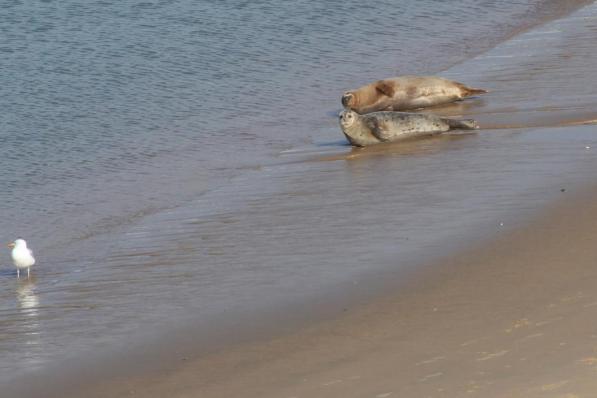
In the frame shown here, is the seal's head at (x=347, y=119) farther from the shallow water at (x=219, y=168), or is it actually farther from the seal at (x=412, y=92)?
the seal at (x=412, y=92)

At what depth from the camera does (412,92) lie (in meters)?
11.0

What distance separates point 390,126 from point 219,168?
144cm

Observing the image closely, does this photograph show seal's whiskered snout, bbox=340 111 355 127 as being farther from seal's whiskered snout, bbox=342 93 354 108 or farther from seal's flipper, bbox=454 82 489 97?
seal's flipper, bbox=454 82 489 97

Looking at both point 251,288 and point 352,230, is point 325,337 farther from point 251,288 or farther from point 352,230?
point 352,230

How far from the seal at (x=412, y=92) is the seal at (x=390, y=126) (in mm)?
1388

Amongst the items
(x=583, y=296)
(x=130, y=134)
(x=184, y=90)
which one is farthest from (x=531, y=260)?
(x=184, y=90)

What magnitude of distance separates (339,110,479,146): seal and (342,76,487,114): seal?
1.39m

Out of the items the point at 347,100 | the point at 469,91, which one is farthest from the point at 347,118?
the point at 469,91

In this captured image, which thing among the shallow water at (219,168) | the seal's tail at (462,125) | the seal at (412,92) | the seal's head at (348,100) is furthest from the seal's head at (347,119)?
the seal at (412,92)

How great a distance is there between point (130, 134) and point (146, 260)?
12.0 ft

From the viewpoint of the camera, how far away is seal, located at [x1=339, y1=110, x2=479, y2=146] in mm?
9383

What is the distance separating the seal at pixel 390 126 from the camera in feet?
30.8

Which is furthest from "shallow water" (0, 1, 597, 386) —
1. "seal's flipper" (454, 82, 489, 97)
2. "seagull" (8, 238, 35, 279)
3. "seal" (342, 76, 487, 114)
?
"seal" (342, 76, 487, 114)

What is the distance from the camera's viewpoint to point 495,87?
11.3m
